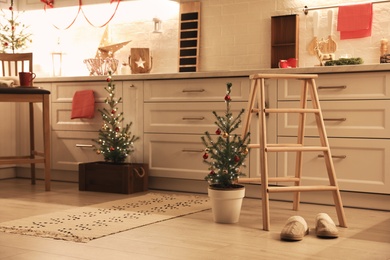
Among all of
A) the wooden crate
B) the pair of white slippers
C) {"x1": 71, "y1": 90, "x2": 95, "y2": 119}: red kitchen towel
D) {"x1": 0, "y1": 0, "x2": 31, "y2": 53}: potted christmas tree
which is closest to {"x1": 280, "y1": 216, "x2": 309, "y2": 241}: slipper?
the pair of white slippers

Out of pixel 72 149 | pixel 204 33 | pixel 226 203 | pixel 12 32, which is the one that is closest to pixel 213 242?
pixel 226 203

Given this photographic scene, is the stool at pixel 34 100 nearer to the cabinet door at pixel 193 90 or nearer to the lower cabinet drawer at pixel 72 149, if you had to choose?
the lower cabinet drawer at pixel 72 149

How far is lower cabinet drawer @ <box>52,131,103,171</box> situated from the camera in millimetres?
4719

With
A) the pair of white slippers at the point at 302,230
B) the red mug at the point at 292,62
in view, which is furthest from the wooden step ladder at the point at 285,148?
the red mug at the point at 292,62

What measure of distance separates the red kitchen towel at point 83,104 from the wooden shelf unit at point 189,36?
2.51 ft

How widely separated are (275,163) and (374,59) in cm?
101

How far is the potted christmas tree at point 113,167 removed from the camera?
4266mm

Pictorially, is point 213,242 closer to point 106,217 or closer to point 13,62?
point 106,217

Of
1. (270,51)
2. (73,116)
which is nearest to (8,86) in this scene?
(73,116)

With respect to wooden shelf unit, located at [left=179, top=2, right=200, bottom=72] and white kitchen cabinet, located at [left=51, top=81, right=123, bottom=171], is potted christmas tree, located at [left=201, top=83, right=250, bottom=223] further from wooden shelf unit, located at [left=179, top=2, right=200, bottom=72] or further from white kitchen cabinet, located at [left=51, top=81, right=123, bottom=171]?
wooden shelf unit, located at [left=179, top=2, right=200, bottom=72]

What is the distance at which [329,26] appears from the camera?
14.1 ft

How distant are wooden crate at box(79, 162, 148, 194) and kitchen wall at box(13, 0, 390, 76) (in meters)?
1.05

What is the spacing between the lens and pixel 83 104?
4.67 m

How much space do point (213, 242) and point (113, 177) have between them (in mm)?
1726
